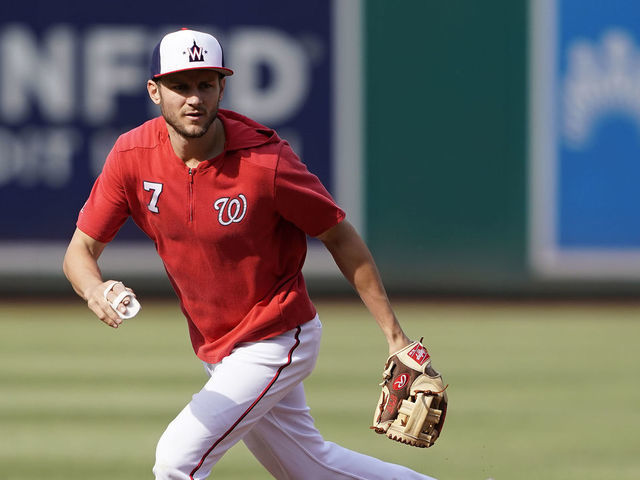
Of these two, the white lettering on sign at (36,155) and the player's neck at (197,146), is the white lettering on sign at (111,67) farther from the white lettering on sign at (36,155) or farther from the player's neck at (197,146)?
the player's neck at (197,146)

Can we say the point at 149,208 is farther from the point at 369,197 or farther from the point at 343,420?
the point at 369,197

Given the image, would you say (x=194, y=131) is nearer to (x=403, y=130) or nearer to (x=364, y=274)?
(x=364, y=274)

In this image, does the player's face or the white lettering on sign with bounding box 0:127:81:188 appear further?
the white lettering on sign with bounding box 0:127:81:188

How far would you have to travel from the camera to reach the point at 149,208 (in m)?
5.25

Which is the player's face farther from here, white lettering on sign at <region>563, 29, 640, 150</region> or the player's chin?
white lettering on sign at <region>563, 29, 640, 150</region>

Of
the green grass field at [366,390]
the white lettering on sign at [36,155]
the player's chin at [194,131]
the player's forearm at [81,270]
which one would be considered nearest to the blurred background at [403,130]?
the white lettering on sign at [36,155]

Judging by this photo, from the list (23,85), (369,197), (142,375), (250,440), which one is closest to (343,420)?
(142,375)

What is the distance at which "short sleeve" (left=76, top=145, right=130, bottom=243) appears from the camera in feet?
17.6

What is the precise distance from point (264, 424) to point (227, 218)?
92cm

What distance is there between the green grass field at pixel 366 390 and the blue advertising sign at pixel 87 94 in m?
1.48

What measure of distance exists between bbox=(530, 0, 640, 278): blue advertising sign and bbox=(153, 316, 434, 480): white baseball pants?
1248cm

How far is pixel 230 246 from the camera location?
5.20 metres

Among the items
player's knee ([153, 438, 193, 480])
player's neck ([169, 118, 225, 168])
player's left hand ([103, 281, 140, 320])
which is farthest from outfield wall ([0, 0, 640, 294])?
player's left hand ([103, 281, 140, 320])

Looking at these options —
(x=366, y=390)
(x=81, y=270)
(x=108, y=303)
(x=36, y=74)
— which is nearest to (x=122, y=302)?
(x=108, y=303)
